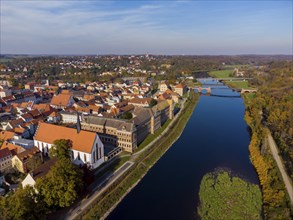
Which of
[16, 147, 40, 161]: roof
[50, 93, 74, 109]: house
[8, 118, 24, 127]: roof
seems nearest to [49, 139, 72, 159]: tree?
[16, 147, 40, 161]: roof

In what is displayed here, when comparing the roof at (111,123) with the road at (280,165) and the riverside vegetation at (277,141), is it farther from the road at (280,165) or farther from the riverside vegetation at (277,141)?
the road at (280,165)

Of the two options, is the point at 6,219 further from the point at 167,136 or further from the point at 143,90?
the point at 143,90

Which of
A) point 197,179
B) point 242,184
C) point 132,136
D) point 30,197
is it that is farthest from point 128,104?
point 30,197

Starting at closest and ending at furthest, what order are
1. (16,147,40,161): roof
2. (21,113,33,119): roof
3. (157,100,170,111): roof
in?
(16,147,40,161): roof, (21,113,33,119): roof, (157,100,170,111): roof

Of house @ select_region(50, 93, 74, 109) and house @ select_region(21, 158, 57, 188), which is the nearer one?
house @ select_region(21, 158, 57, 188)

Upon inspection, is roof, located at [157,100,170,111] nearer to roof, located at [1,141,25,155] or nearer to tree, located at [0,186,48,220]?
roof, located at [1,141,25,155]

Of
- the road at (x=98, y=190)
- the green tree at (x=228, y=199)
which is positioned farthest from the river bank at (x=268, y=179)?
the road at (x=98, y=190)

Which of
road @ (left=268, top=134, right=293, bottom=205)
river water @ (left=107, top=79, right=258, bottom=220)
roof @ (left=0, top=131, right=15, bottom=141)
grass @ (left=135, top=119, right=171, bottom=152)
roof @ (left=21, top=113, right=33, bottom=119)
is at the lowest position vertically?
river water @ (left=107, top=79, right=258, bottom=220)
